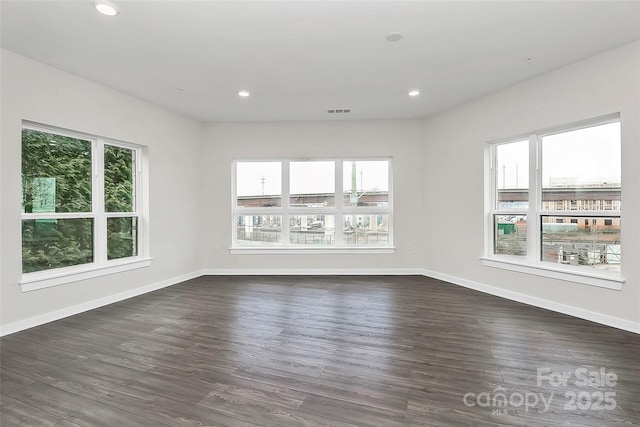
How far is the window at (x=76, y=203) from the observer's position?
352 cm

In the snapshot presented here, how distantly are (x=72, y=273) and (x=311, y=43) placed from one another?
371 centimetres

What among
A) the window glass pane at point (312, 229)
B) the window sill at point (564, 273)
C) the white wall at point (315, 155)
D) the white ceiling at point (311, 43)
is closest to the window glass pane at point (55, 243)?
the white ceiling at point (311, 43)

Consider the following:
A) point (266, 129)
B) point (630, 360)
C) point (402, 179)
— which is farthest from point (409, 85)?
point (630, 360)

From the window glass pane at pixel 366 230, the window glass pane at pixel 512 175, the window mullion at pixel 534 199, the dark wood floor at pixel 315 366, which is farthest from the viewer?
the window glass pane at pixel 366 230

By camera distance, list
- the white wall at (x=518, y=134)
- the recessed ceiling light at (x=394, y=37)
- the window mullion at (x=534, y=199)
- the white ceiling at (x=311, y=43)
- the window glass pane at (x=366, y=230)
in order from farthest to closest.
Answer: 1. the window glass pane at (x=366, y=230)
2. the window mullion at (x=534, y=199)
3. the white wall at (x=518, y=134)
4. the recessed ceiling light at (x=394, y=37)
5. the white ceiling at (x=311, y=43)

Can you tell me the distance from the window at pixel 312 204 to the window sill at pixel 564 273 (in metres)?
1.95

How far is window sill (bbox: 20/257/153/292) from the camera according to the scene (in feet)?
11.1

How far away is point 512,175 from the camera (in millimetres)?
4570

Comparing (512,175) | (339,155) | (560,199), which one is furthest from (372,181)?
(560,199)

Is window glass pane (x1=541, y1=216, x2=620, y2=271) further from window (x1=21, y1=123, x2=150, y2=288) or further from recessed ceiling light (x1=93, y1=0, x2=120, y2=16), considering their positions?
window (x1=21, y1=123, x2=150, y2=288)

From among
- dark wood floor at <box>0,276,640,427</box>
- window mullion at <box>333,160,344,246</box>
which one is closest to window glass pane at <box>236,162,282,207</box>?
window mullion at <box>333,160,344,246</box>

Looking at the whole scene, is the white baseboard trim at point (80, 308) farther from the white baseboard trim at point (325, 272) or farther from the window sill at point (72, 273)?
the white baseboard trim at point (325, 272)

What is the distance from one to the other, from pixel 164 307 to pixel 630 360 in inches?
182

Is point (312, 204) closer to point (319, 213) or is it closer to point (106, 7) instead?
point (319, 213)
